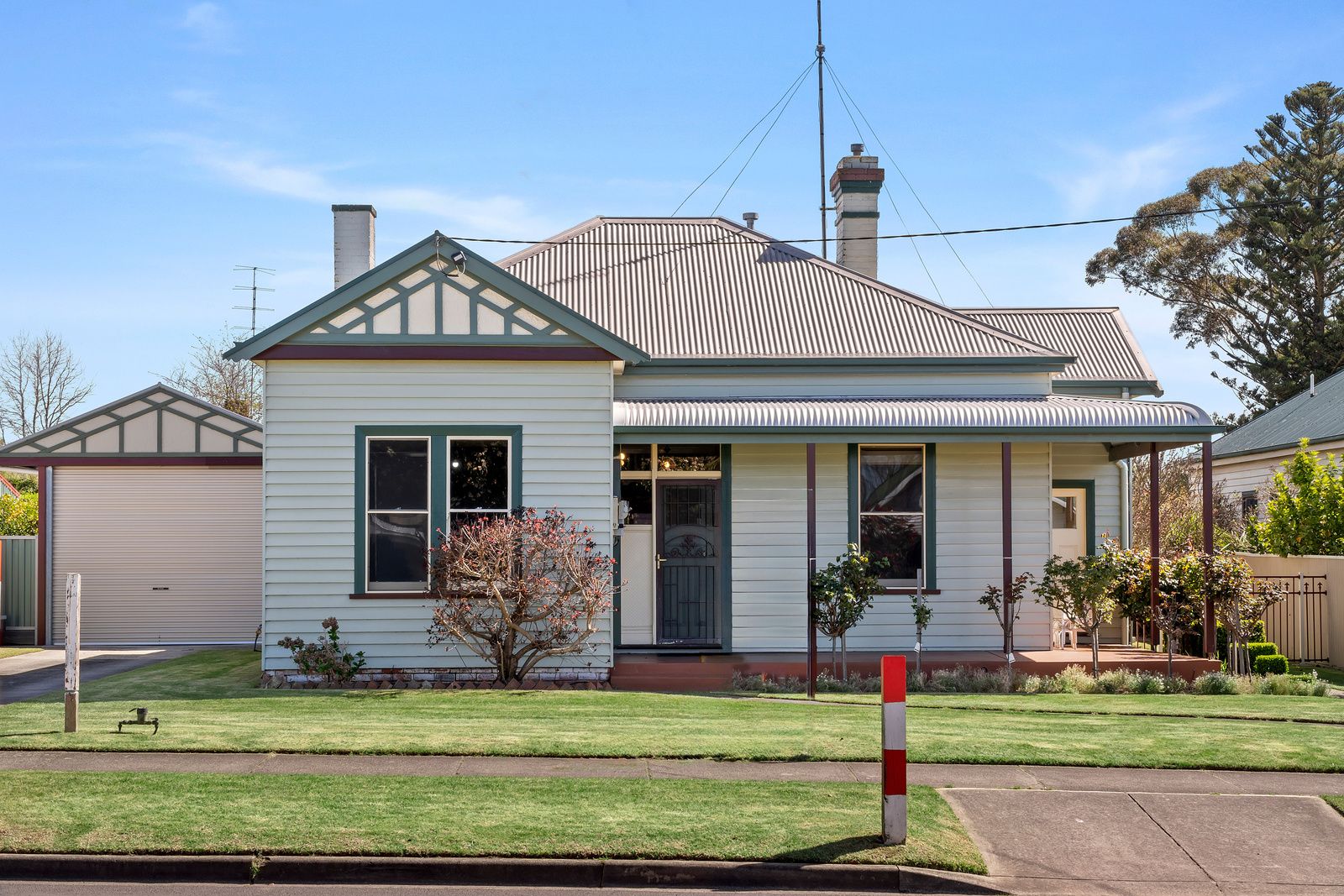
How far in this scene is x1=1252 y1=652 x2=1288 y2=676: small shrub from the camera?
1591cm

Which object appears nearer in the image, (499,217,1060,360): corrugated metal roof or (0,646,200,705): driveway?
(0,646,200,705): driveway

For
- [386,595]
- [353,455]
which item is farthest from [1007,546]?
[353,455]

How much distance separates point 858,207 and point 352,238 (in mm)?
8157

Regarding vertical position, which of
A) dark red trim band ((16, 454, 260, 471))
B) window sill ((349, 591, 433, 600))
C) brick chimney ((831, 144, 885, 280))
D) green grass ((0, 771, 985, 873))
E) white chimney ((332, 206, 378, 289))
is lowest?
green grass ((0, 771, 985, 873))

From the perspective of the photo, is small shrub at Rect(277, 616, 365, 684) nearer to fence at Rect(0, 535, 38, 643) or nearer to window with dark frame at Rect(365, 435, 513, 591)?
window with dark frame at Rect(365, 435, 513, 591)

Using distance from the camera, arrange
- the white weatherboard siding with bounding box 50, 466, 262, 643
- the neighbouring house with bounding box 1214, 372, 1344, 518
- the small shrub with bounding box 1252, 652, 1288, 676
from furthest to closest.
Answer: the neighbouring house with bounding box 1214, 372, 1344, 518
the white weatherboard siding with bounding box 50, 466, 262, 643
the small shrub with bounding box 1252, 652, 1288, 676

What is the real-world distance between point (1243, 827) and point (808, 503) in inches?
281

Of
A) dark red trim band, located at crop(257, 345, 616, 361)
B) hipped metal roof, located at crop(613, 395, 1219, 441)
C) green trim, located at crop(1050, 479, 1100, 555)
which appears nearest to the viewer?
dark red trim band, located at crop(257, 345, 616, 361)

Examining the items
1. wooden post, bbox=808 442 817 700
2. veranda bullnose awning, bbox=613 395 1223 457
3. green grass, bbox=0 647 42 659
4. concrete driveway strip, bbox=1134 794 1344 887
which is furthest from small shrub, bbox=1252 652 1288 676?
green grass, bbox=0 647 42 659

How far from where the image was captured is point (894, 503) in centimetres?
1639

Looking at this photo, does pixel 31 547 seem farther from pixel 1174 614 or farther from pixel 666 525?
pixel 1174 614

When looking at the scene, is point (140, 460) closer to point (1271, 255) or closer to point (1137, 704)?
point (1137, 704)

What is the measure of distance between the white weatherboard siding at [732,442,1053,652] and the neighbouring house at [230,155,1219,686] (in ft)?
0.11

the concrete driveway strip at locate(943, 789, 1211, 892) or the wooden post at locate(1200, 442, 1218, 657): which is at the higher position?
the wooden post at locate(1200, 442, 1218, 657)
